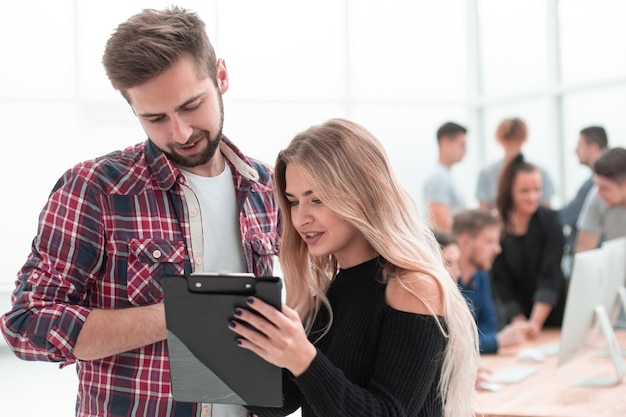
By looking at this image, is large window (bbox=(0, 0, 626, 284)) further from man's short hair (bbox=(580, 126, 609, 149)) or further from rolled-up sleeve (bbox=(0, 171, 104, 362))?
rolled-up sleeve (bbox=(0, 171, 104, 362))

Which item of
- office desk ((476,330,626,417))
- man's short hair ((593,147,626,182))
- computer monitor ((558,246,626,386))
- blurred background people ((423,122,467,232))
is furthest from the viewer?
blurred background people ((423,122,467,232))

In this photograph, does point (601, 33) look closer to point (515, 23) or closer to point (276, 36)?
point (515, 23)

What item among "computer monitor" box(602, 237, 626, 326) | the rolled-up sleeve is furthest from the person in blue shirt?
the rolled-up sleeve

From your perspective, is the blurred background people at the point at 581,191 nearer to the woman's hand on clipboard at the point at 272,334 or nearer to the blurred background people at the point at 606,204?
the blurred background people at the point at 606,204

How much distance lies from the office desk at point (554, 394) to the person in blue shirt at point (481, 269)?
0.18 m

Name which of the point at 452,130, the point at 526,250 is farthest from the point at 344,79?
the point at 526,250

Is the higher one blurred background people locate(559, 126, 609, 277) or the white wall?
the white wall

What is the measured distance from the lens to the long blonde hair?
155 cm

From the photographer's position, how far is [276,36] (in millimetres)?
6387

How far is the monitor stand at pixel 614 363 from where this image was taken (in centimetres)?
294

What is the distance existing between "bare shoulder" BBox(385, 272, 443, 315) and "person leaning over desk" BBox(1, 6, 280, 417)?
1.16ft

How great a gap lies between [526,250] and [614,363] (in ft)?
4.76

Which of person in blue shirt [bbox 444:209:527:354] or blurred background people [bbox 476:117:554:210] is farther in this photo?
blurred background people [bbox 476:117:554:210]

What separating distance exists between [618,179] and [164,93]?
298cm
